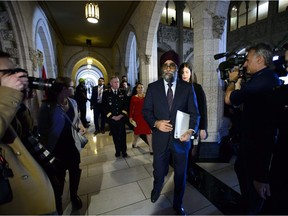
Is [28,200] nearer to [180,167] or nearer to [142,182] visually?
[180,167]

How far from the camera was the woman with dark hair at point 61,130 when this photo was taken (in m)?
1.58

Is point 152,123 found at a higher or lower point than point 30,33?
lower

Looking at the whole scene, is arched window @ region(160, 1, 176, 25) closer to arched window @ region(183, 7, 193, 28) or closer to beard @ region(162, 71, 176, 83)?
arched window @ region(183, 7, 193, 28)

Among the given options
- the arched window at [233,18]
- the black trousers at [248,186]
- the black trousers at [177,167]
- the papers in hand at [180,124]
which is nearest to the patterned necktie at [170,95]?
the papers in hand at [180,124]

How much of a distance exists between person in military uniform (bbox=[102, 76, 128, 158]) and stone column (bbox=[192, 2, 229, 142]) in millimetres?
1677

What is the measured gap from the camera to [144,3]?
5094 mm

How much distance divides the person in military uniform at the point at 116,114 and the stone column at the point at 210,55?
168 centimetres

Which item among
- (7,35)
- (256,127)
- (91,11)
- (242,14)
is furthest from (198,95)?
(242,14)

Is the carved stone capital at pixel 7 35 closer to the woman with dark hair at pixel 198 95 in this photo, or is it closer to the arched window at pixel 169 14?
the woman with dark hair at pixel 198 95

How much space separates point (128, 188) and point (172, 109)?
4.49 ft

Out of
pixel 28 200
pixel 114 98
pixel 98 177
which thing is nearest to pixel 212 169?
pixel 98 177

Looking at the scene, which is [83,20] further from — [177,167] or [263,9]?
[263,9]

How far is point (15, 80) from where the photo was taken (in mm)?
834

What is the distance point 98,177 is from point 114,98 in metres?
1.54
